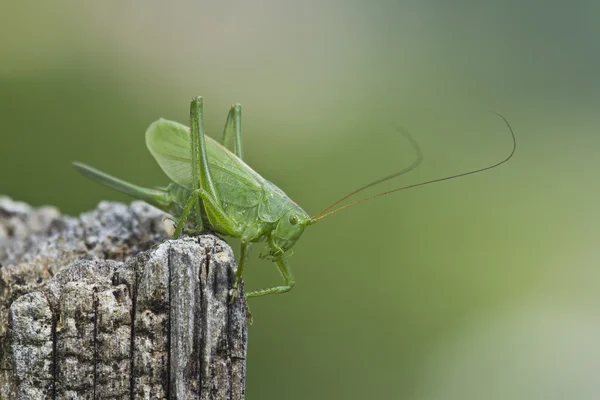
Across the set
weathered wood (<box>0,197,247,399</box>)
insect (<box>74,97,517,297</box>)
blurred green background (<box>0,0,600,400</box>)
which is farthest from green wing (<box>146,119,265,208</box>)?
blurred green background (<box>0,0,600,400</box>)

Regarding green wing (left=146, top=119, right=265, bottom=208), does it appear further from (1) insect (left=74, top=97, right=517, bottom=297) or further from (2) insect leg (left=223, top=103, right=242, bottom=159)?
(2) insect leg (left=223, top=103, right=242, bottom=159)

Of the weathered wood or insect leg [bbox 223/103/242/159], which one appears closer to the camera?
the weathered wood

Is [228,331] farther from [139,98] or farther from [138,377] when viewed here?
[139,98]

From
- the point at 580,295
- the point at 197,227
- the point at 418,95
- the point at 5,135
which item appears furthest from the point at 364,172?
the point at 197,227

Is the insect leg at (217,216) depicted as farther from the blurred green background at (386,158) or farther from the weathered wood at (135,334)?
the blurred green background at (386,158)

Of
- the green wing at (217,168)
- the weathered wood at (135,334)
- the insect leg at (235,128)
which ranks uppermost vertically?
the insect leg at (235,128)

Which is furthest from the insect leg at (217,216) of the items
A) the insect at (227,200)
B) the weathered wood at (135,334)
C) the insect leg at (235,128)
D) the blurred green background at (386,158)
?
the blurred green background at (386,158)

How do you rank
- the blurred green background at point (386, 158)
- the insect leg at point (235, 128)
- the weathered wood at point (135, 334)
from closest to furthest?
the weathered wood at point (135, 334)
the insect leg at point (235, 128)
the blurred green background at point (386, 158)
